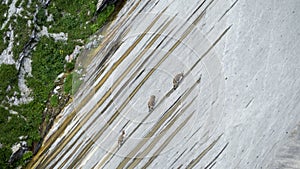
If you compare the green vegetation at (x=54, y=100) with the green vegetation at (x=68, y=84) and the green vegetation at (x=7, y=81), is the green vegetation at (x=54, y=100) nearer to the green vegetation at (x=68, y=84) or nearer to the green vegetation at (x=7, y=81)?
the green vegetation at (x=68, y=84)

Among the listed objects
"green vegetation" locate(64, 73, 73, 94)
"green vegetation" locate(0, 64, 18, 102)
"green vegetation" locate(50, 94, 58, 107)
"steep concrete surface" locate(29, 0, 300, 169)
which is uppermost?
"steep concrete surface" locate(29, 0, 300, 169)

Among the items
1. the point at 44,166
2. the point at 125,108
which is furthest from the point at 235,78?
the point at 44,166

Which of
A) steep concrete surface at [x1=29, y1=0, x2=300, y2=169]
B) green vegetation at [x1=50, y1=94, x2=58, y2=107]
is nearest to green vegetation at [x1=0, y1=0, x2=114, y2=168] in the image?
green vegetation at [x1=50, y1=94, x2=58, y2=107]

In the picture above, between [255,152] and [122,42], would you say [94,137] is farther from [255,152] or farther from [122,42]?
[255,152]

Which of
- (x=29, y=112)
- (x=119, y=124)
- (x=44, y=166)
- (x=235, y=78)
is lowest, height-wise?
(x=44, y=166)

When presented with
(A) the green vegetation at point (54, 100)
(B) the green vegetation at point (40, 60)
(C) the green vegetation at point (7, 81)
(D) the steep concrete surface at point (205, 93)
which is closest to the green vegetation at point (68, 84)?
(B) the green vegetation at point (40, 60)

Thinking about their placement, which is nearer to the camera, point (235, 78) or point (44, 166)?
point (235, 78)

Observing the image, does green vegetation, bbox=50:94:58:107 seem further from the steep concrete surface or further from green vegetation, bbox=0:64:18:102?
the steep concrete surface
